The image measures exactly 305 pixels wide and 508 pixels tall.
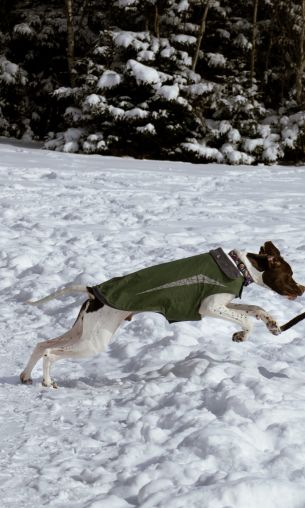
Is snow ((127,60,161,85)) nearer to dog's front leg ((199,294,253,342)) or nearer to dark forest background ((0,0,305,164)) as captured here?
dark forest background ((0,0,305,164))

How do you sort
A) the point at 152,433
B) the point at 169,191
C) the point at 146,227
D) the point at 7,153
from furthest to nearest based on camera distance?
the point at 7,153
the point at 169,191
the point at 146,227
the point at 152,433

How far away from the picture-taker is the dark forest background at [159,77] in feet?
58.7

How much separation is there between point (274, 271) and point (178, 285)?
680 millimetres

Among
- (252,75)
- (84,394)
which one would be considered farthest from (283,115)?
(84,394)

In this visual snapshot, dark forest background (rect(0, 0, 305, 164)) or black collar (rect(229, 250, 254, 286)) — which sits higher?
dark forest background (rect(0, 0, 305, 164))

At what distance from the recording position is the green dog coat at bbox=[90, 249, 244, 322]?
4359mm

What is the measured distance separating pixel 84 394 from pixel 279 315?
2526 mm

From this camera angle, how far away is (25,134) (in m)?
22.3

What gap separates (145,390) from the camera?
4.23 meters

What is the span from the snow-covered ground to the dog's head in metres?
0.61

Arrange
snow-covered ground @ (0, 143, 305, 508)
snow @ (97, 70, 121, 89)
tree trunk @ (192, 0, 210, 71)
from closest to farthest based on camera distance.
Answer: snow-covered ground @ (0, 143, 305, 508) → snow @ (97, 70, 121, 89) → tree trunk @ (192, 0, 210, 71)

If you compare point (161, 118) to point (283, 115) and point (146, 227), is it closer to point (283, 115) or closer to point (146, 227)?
point (283, 115)

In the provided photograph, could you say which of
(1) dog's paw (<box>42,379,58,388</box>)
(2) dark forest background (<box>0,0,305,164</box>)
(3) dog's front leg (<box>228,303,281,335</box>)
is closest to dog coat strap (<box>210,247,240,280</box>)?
(3) dog's front leg (<box>228,303,281,335</box>)

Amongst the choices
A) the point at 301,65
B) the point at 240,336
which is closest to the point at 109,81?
the point at 301,65
